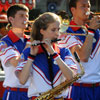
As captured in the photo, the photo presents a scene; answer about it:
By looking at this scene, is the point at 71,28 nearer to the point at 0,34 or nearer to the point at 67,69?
the point at 67,69

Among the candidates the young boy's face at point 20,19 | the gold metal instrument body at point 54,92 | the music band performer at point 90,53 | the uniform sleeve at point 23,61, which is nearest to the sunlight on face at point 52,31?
the uniform sleeve at point 23,61

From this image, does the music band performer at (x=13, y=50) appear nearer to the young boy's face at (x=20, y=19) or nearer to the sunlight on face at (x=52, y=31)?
the young boy's face at (x=20, y=19)

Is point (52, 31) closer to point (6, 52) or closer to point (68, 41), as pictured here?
point (68, 41)

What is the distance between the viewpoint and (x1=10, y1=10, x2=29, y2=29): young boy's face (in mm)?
4082

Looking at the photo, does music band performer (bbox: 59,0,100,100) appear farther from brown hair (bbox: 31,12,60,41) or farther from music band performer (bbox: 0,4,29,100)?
brown hair (bbox: 31,12,60,41)

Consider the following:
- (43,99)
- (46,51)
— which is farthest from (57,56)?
(43,99)

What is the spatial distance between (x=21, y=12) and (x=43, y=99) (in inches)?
58.2

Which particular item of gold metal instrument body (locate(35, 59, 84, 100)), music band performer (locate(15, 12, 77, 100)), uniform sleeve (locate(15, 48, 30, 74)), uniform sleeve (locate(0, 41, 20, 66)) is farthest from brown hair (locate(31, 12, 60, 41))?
uniform sleeve (locate(0, 41, 20, 66))

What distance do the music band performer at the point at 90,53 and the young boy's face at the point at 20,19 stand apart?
1.88 ft

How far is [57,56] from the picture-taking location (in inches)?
119

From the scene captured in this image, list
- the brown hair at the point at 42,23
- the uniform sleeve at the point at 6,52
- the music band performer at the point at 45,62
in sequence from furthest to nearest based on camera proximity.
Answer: the uniform sleeve at the point at 6,52
the brown hair at the point at 42,23
the music band performer at the point at 45,62

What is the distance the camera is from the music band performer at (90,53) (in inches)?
147

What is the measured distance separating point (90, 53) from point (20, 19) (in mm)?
1011

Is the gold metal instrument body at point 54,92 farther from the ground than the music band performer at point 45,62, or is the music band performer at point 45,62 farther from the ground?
the music band performer at point 45,62
